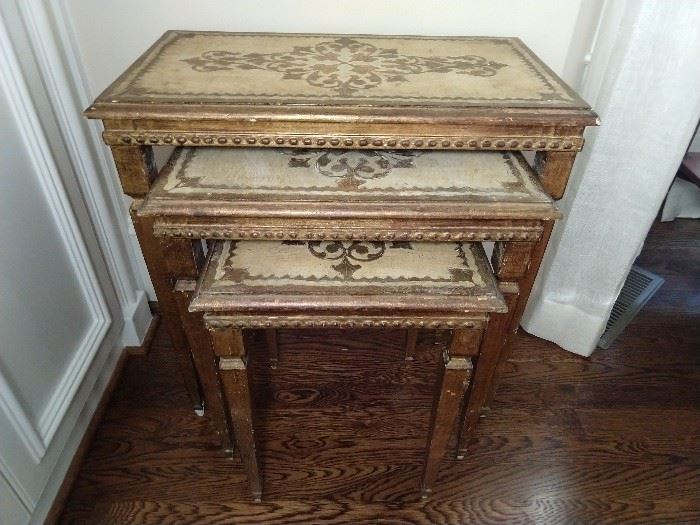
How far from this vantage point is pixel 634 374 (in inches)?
52.1

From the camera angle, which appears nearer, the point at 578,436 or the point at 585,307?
the point at 578,436

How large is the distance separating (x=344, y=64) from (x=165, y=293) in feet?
1.65

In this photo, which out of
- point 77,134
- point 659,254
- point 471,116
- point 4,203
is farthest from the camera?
point 659,254

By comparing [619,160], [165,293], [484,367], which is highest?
[619,160]

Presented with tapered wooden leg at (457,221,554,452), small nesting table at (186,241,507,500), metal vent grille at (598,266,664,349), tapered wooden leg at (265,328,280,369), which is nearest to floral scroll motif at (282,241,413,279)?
small nesting table at (186,241,507,500)

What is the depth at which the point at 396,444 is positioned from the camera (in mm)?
1142

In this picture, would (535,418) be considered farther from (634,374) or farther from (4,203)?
(4,203)

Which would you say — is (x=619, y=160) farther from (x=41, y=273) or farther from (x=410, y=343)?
(x=41, y=273)

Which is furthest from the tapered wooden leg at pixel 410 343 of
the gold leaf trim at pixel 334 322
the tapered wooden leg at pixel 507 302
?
the gold leaf trim at pixel 334 322

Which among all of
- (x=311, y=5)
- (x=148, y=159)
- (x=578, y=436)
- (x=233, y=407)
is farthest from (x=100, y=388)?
(x=578, y=436)

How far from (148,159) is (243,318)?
12.0 inches

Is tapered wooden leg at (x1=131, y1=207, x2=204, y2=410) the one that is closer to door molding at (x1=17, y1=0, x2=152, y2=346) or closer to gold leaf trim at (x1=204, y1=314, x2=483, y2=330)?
gold leaf trim at (x1=204, y1=314, x2=483, y2=330)

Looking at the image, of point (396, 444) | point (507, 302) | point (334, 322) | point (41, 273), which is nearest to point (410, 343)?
point (396, 444)

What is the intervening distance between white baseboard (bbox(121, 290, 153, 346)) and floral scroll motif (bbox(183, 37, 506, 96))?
0.66 m
